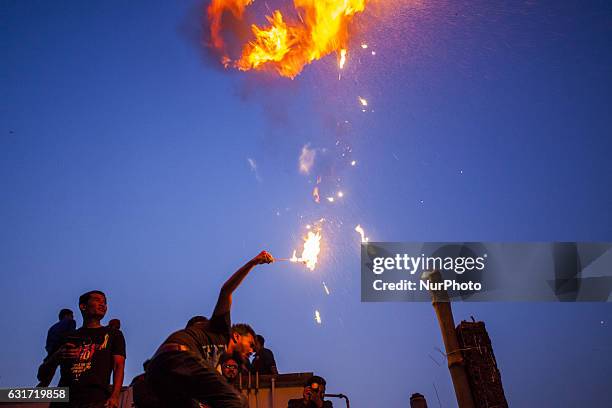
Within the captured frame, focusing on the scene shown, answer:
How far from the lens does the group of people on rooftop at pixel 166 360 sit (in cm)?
459

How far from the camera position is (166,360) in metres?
4.62

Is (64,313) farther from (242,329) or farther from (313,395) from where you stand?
(242,329)

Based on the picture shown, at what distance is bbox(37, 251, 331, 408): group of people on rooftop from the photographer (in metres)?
4.59

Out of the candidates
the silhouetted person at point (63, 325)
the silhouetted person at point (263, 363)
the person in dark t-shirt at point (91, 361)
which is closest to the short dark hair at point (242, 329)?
the person in dark t-shirt at point (91, 361)

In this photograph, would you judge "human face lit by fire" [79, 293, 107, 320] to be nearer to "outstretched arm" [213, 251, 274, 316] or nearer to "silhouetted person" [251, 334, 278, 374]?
"outstretched arm" [213, 251, 274, 316]

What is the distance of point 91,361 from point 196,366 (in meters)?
1.85

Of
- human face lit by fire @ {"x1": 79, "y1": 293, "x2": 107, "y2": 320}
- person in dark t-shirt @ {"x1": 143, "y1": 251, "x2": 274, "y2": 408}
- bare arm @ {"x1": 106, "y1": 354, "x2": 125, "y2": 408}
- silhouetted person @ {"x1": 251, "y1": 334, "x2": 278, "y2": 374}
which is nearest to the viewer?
person in dark t-shirt @ {"x1": 143, "y1": 251, "x2": 274, "y2": 408}

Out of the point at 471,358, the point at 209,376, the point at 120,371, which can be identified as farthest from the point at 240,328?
the point at 471,358

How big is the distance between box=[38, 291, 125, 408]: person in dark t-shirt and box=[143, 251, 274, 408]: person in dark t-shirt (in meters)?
1.17

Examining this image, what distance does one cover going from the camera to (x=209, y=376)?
4582 millimetres

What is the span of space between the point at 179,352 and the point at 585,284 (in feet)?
40.1

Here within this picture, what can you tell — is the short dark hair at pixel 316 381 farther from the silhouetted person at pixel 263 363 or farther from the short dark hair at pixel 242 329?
the short dark hair at pixel 242 329

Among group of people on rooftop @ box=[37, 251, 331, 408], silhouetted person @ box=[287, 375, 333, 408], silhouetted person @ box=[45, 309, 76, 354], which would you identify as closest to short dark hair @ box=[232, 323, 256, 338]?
group of people on rooftop @ box=[37, 251, 331, 408]

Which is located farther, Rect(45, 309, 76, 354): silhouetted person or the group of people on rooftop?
Rect(45, 309, 76, 354): silhouetted person
